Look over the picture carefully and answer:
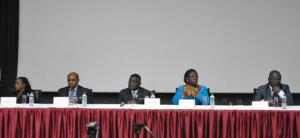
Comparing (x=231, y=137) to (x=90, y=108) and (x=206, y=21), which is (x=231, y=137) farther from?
(x=206, y=21)

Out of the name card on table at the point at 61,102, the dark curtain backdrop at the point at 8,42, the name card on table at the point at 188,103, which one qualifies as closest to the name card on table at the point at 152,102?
the name card on table at the point at 188,103

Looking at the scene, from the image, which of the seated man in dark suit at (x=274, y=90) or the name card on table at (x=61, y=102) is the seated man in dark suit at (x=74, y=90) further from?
the seated man in dark suit at (x=274, y=90)

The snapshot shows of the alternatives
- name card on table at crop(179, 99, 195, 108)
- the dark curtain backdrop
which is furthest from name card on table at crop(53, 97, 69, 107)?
the dark curtain backdrop

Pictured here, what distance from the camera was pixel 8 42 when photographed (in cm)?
760

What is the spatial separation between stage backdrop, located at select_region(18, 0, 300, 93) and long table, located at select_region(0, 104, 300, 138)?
8.38ft

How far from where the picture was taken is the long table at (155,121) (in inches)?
186

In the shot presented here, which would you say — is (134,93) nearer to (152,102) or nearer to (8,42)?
(152,102)

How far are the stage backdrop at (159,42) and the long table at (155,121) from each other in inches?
101

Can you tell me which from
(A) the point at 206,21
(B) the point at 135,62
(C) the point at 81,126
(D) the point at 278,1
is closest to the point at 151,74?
(B) the point at 135,62

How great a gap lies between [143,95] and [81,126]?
4.76ft

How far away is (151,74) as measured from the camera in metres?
Answer: 7.51

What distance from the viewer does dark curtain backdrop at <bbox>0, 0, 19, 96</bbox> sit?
7.57 m

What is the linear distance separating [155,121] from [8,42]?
3.76 meters

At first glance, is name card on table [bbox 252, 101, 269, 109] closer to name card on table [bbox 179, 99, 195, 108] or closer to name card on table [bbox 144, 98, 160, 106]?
name card on table [bbox 179, 99, 195, 108]
